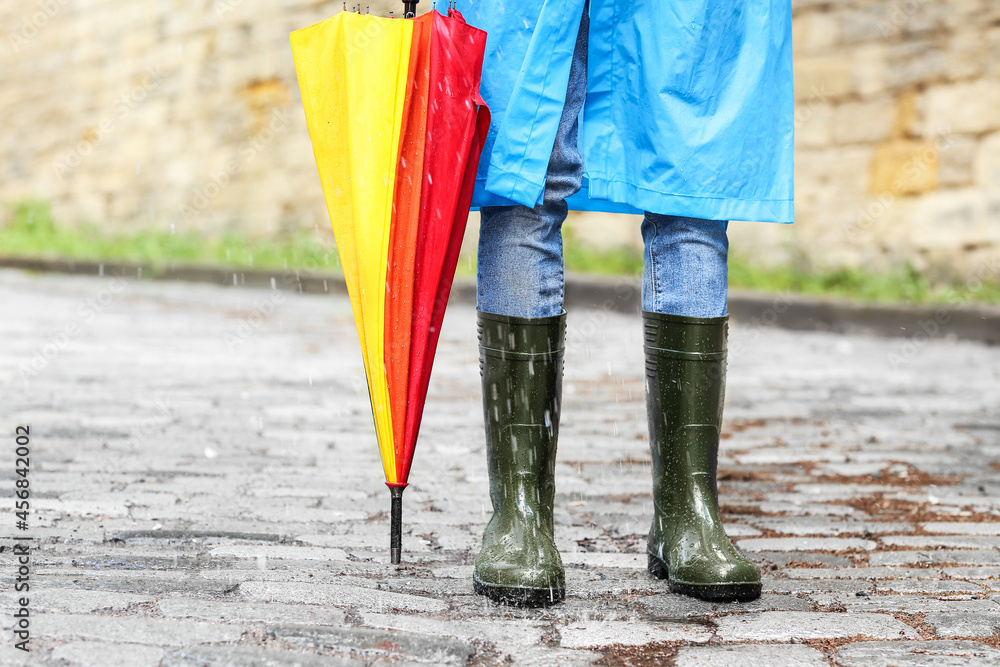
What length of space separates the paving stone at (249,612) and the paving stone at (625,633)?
0.34 meters

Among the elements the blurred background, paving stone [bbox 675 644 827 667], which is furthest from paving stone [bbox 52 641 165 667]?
the blurred background

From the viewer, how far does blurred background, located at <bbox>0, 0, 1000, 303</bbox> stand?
6.92 m

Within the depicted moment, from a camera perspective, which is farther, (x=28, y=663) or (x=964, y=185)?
(x=964, y=185)

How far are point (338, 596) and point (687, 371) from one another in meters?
0.69

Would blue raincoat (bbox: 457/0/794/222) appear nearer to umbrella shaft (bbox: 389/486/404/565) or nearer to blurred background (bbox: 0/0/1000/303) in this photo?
umbrella shaft (bbox: 389/486/404/565)

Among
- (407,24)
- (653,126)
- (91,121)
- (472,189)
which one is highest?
(91,121)

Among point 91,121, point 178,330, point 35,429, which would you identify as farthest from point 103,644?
point 91,121

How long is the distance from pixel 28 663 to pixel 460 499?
50.2 inches

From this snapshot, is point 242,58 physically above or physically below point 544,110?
above

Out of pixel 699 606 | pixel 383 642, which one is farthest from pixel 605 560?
pixel 383 642

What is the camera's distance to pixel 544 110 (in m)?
1.69

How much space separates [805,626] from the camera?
1617 mm

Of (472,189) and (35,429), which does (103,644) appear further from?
(35,429)

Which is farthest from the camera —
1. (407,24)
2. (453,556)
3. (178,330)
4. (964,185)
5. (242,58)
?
(242,58)
